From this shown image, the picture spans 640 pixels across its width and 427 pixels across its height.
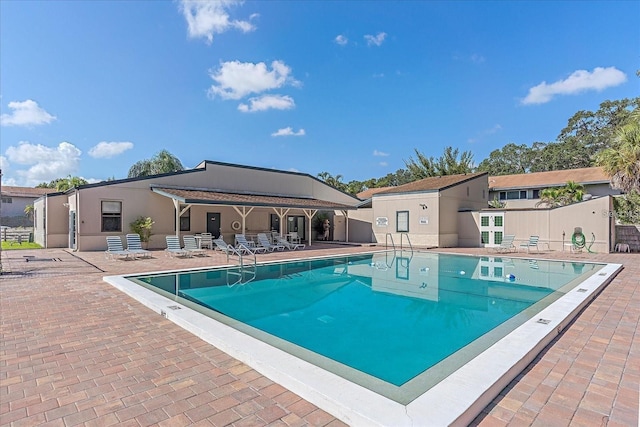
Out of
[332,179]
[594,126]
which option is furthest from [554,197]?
[332,179]

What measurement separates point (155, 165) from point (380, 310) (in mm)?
32144

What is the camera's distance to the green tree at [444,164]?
40.1 meters

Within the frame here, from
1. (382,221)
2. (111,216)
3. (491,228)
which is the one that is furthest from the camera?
(382,221)

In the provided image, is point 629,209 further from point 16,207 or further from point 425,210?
point 16,207

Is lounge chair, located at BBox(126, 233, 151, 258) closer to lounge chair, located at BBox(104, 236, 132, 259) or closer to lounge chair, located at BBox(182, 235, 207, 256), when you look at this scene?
lounge chair, located at BBox(104, 236, 132, 259)

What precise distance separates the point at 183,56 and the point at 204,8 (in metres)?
4.45

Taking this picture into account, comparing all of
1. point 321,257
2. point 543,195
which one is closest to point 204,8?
point 321,257

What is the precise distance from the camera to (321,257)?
48.2 feet

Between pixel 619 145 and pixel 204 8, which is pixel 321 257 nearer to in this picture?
pixel 204 8

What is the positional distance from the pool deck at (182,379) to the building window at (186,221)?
13.1 m

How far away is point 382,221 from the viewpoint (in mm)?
22297

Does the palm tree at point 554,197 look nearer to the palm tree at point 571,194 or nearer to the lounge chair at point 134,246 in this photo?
the palm tree at point 571,194

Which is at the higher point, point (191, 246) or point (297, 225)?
point (297, 225)

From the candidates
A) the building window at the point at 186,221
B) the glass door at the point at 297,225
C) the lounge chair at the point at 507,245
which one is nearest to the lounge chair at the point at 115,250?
the building window at the point at 186,221
